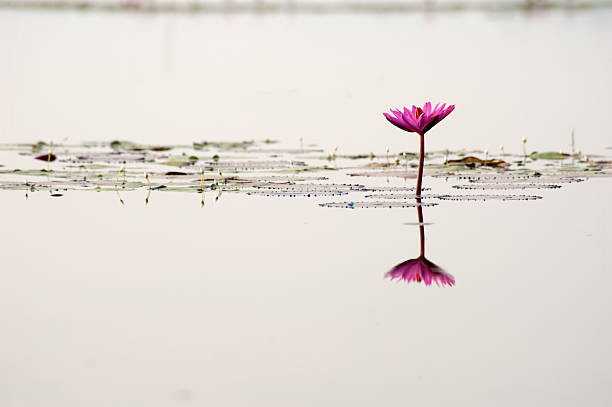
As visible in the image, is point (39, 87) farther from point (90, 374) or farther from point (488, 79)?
point (90, 374)

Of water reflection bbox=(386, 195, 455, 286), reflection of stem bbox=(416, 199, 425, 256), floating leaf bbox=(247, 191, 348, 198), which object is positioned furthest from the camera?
floating leaf bbox=(247, 191, 348, 198)

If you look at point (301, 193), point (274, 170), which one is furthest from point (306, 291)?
point (274, 170)

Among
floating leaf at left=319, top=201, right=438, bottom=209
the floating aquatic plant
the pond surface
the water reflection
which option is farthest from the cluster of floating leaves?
the water reflection

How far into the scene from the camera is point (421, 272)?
12.4 feet

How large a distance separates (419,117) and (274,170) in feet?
4.89

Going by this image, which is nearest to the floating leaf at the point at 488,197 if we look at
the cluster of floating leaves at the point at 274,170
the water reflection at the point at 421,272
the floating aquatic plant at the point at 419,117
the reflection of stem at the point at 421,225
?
the cluster of floating leaves at the point at 274,170

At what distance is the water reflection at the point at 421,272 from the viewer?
3693 mm

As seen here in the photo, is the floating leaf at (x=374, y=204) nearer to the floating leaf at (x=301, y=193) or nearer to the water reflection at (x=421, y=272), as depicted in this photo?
the floating leaf at (x=301, y=193)

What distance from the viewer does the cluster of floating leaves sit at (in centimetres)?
554

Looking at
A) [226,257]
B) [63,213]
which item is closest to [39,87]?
[63,213]

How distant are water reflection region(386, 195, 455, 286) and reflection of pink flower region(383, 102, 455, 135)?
1130mm

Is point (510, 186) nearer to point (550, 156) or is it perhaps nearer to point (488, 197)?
point (488, 197)

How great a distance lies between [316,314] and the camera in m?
3.28

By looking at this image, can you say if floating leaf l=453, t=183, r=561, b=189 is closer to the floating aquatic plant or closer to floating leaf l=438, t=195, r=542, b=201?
floating leaf l=438, t=195, r=542, b=201
